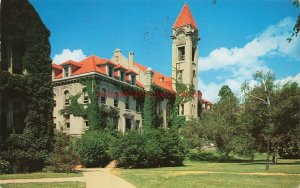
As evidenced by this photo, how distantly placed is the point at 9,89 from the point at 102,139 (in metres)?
10.4

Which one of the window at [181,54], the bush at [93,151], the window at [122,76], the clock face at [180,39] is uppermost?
the clock face at [180,39]

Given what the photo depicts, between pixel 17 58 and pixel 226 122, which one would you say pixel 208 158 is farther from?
pixel 17 58

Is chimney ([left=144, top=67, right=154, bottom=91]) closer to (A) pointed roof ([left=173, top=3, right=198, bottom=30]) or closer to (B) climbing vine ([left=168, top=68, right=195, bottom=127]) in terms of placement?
(B) climbing vine ([left=168, top=68, right=195, bottom=127])

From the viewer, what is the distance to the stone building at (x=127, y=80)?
3719cm

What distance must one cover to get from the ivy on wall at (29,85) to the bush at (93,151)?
5155mm

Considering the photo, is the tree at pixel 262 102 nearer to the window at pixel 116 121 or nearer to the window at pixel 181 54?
the window at pixel 116 121

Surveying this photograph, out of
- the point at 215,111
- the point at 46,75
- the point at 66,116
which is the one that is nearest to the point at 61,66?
the point at 66,116

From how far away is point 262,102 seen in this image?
2691 centimetres

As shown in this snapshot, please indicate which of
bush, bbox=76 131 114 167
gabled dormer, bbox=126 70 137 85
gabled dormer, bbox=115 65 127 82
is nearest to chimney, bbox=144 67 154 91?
gabled dormer, bbox=126 70 137 85

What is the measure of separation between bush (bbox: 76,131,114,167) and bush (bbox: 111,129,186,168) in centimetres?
176

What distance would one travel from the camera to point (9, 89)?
21.3 m

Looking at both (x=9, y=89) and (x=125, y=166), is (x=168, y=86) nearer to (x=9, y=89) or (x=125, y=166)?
(x=125, y=166)

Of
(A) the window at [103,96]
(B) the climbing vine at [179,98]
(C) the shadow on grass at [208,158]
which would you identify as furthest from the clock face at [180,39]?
(C) the shadow on grass at [208,158]

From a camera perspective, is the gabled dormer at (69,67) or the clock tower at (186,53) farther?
the clock tower at (186,53)
